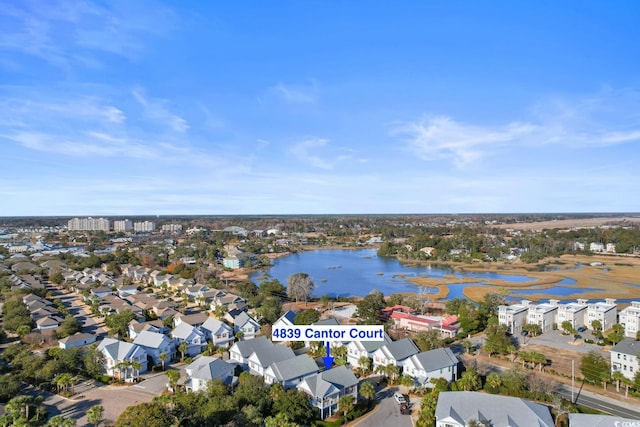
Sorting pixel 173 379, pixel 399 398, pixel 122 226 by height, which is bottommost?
pixel 399 398

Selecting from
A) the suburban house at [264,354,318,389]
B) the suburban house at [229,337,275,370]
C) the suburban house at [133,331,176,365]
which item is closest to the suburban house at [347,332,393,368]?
the suburban house at [264,354,318,389]

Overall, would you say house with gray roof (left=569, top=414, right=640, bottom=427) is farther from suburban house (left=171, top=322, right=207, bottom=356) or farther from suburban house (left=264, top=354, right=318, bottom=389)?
suburban house (left=171, top=322, right=207, bottom=356)

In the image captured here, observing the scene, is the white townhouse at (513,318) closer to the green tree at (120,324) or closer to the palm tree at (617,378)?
the palm tree at (617,378)

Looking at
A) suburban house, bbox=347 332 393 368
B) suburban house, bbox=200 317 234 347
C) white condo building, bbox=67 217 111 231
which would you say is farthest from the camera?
white condo building, bbox=67 217 111 231

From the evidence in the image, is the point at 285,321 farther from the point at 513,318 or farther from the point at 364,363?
the point at 513,318

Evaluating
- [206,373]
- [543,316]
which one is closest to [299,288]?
[543,316]

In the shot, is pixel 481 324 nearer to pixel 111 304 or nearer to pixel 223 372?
pixel 223 372
